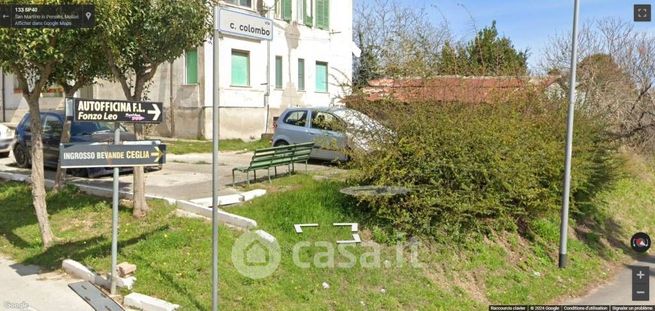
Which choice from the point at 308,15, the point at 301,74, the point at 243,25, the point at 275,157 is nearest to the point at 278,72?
the point at 301,74

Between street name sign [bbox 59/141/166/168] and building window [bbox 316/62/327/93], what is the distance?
20904 millimetres

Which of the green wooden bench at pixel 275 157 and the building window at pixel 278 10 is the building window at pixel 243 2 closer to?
the building window at pixel 278 10

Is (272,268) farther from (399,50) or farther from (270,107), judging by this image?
(270,107)

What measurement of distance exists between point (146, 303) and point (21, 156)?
9906 millimetres

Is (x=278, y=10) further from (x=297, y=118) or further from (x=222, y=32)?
(x=222, y=32)

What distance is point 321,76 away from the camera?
88.8ft

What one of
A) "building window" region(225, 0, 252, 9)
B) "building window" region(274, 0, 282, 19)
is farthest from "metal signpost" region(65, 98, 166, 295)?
"building window" region(274, 0, 282, 19)

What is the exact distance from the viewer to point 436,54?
9789 millimetres

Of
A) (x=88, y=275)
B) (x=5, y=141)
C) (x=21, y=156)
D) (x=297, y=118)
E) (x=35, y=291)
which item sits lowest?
(x=35, y=291)

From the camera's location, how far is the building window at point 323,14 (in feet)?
85.9

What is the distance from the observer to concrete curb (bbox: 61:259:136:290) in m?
6.23

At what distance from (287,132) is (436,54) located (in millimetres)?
5599

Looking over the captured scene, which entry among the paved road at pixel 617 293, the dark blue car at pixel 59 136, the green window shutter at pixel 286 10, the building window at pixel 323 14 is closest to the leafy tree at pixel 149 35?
the dark blue car at pixel 59 136

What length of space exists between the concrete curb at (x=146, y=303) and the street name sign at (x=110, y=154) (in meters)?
1.40
